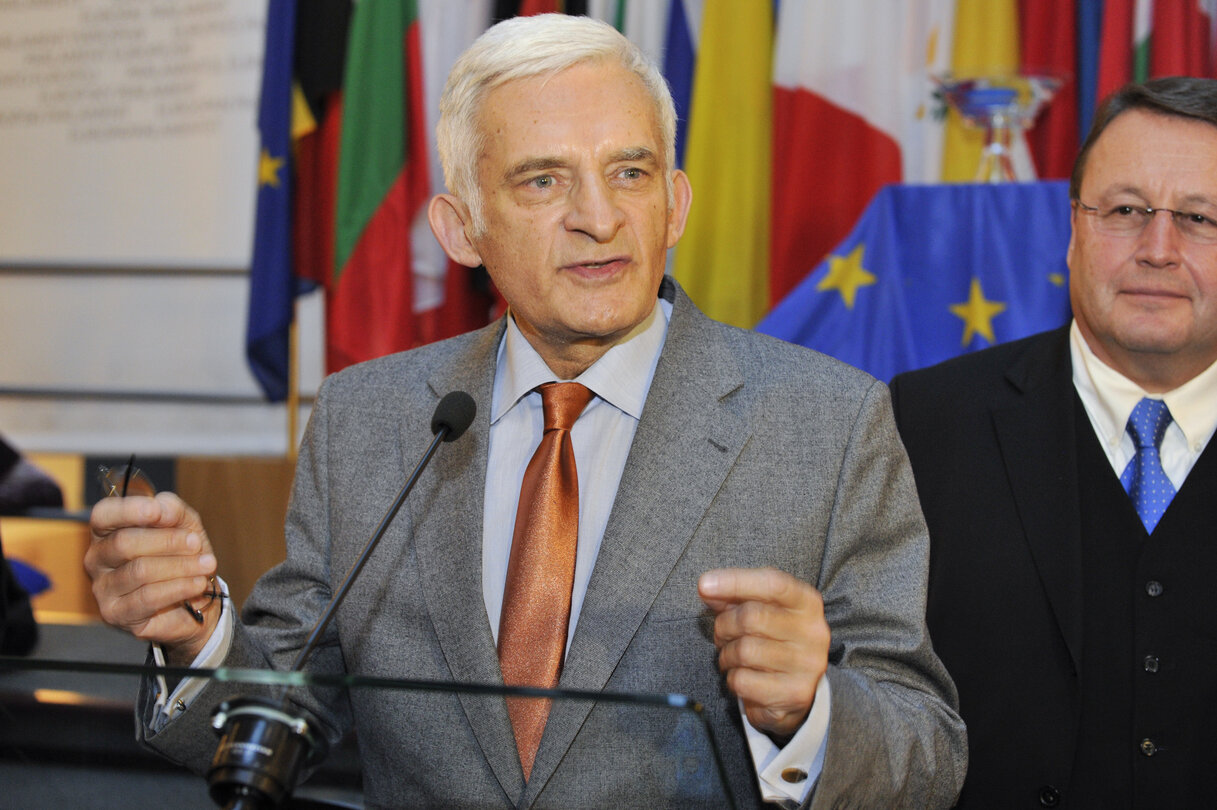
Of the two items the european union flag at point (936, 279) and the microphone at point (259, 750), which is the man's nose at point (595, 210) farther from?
the european union flag at point (936, 279)

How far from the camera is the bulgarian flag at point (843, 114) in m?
3.76

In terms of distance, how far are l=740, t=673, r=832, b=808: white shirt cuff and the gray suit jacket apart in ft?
0.06

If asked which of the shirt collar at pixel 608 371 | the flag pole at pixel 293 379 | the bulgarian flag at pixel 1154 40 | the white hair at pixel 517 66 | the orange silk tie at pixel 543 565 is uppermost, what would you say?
the bulgarian flag at pixel 1154 40

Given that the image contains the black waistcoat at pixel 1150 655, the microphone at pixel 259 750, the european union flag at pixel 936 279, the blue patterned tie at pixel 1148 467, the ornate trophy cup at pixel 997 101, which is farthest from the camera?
the ornate trophy cup at pixel 997 101

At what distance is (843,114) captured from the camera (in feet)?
12.5

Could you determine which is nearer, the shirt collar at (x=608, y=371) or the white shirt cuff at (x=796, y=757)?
the white shirt cuff at (x=796, y=757)

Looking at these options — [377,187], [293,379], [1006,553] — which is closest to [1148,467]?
[1006,553]

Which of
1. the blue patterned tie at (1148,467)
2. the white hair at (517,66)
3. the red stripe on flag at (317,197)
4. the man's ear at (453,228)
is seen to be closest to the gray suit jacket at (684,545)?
the man's ear at (453,228)

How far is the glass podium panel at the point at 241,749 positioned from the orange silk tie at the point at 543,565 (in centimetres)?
49

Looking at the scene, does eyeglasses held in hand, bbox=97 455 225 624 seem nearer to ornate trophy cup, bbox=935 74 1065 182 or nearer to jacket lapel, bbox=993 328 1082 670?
jacket lapel, bbox=993 328 1082 670

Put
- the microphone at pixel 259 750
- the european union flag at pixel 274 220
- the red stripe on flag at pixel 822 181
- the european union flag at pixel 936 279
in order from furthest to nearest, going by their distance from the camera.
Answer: the european union flag at pixel 274 220 → the red stripe on flag at pixel 822 181 → the european union flag at pixel 936 279 → the microphone at pixel 259 750

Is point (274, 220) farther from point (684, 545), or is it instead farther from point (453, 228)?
point (684, 545)

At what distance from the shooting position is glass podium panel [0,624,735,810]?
96cm

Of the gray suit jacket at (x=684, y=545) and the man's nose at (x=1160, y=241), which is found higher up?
the man's nose at (x=1160, y=241)
